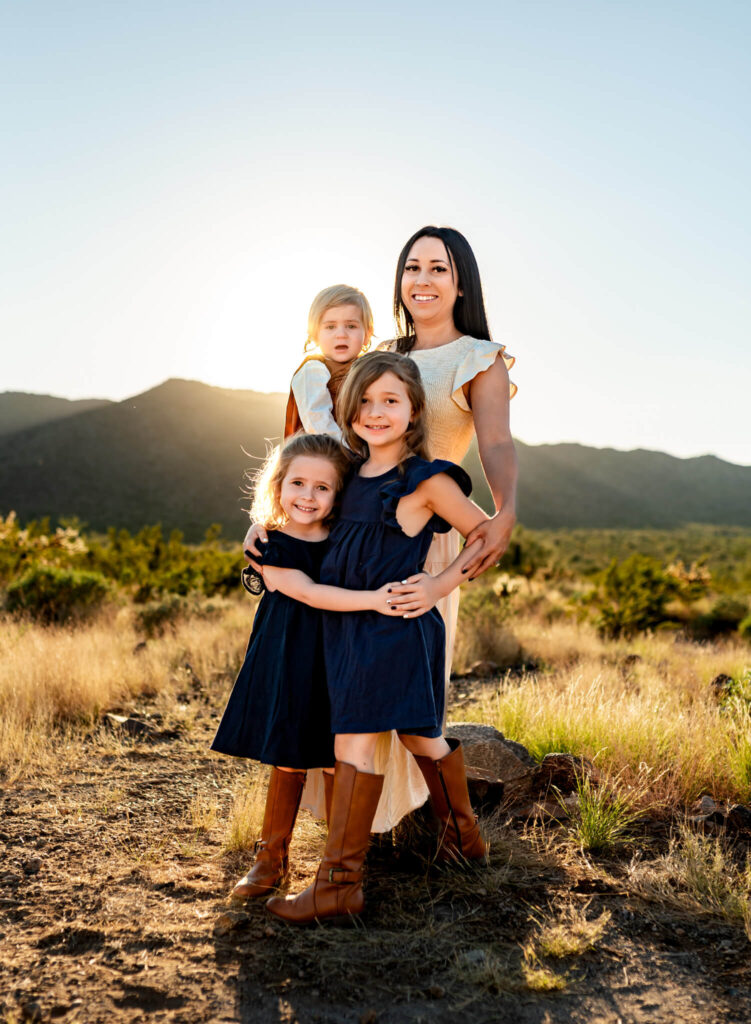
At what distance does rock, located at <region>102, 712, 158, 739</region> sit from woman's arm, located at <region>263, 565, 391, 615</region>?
2.92m

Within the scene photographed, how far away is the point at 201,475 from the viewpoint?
5903cm

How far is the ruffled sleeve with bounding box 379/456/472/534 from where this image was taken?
271 centimetres

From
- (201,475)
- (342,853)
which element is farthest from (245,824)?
(201,475)

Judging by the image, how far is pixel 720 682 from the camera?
21.5 feet

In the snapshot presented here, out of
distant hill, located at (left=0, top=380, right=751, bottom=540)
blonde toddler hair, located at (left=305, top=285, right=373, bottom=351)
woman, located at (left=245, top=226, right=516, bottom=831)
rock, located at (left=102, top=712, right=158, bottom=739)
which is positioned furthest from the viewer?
distant hill, located at (left=0, top=380, right=751, bottom=540)

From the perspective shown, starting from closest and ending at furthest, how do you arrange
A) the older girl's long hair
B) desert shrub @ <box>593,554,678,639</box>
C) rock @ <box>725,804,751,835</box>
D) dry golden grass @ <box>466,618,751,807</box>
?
the older girl's long hair < rock @ <box>725,804,751,835</box> < dry golden grass @ <box>466,618,751,807</box> < desert shrub @ <box>593,554,678,639</box>

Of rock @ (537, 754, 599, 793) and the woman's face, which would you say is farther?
rock @ (537, 754, 599, 793)

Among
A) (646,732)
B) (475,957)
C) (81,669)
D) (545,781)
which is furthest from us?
(81,669)

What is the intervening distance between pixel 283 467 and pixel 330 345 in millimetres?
686

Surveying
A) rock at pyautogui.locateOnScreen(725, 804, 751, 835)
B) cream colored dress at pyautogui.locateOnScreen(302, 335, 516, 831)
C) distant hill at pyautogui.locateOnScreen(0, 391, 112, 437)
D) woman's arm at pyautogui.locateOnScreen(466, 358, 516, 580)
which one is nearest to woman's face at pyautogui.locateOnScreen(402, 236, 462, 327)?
cream colored dress at pyautogui.locateOnScreen(302, 335, 516, 831)

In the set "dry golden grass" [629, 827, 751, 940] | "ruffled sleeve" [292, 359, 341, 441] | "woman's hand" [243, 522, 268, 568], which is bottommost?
"dry golden grass" [629, 827, 751, 940]

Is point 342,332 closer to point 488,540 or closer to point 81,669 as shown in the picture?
point 488,540

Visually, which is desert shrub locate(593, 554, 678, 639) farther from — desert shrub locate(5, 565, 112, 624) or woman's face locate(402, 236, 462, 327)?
woman's face locate(402, 236, 462, 327)

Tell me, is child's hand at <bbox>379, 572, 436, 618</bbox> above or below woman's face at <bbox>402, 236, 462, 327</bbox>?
below
